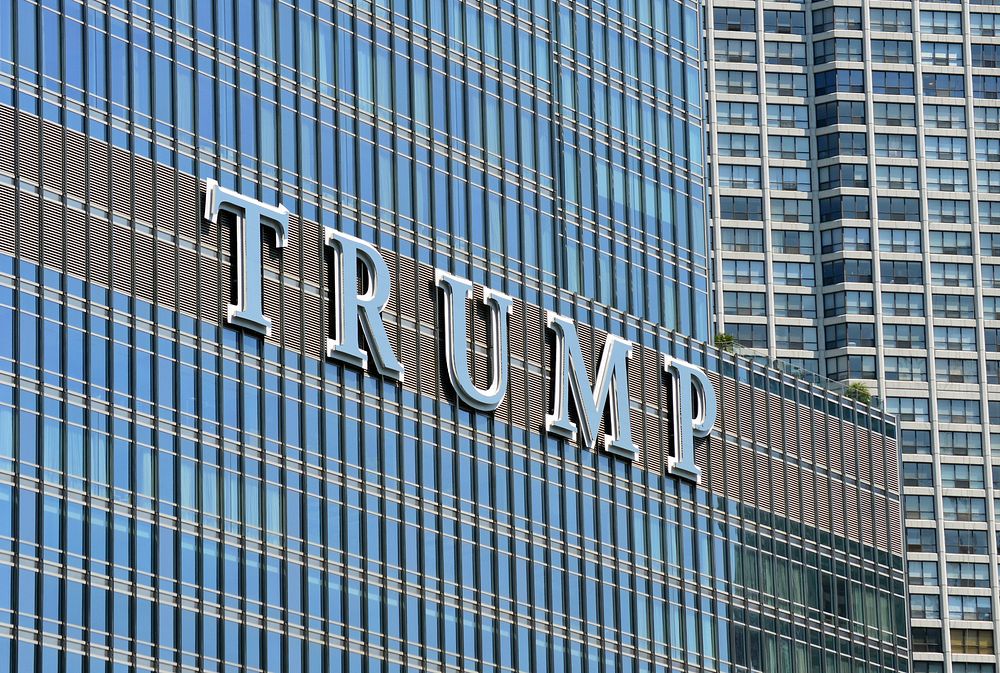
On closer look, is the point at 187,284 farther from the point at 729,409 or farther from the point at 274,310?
the point at 729,409

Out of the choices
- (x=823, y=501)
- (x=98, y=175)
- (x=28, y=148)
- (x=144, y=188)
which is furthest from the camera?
(x=823, y=501)

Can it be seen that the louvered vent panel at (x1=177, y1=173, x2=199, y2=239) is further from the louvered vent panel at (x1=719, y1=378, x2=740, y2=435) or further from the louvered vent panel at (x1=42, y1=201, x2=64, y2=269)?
the louvered vent panel at (x1=719, y1=378, x2=740, y2=435)

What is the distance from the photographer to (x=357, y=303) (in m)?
112

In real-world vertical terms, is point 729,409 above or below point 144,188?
below

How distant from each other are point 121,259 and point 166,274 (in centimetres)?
230

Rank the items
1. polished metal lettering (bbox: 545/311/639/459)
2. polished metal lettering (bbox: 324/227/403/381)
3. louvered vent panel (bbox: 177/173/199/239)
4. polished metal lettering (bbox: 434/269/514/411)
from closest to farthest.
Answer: louvered vent panel (bbox: 177/173/199/239)
polished metal lettering (bbox: 324/227/403/381)
polished metal lettering (bbox: 434/269/514/411)
polished metal lettering (bbox: 545/311/639/459)

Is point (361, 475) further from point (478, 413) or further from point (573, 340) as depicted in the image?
point (573, 340)

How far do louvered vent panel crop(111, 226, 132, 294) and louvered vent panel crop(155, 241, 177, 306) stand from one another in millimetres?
1411

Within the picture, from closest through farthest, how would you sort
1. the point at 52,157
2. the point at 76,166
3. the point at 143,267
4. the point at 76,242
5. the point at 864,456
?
the point at 76,242, the point at 52,157, the point at 76,166, the point at 143,267, the point at 864,456

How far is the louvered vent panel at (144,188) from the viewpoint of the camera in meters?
103

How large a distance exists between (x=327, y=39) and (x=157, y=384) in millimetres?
19828

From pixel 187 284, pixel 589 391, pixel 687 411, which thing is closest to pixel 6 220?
pixel 187 284

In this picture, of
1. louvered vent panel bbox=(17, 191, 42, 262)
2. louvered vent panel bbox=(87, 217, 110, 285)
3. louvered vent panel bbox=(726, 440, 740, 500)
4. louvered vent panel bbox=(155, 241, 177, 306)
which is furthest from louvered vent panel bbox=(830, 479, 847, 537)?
louvered vent panel bbox=(17, 191, 42, 262)

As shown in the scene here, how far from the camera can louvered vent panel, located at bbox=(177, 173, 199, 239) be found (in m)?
104
